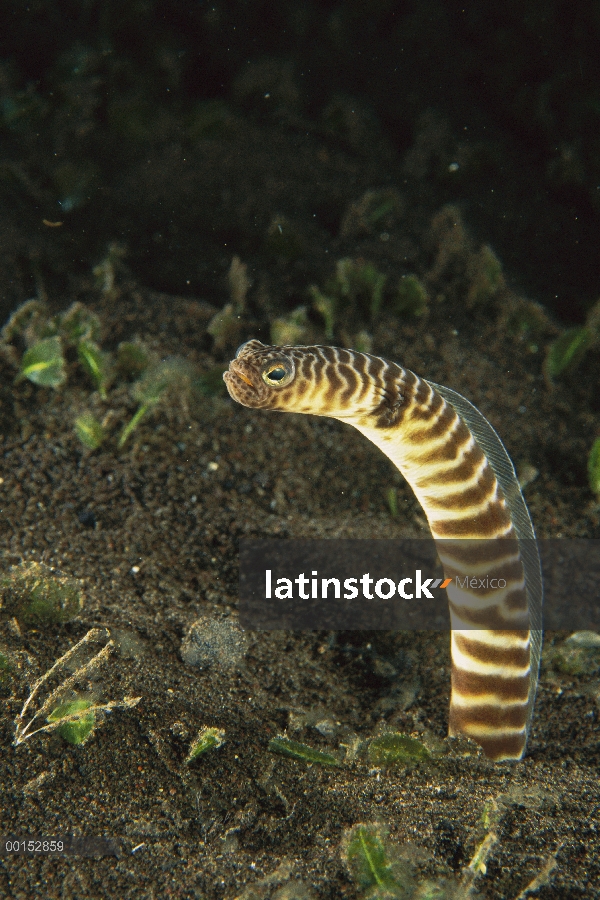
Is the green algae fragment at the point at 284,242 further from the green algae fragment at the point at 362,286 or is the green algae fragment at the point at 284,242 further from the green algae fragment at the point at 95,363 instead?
the green algae fragment at the point at 95,363

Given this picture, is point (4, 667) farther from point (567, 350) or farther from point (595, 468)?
point (567, 350)

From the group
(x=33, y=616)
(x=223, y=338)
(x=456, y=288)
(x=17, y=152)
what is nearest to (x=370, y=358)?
(x=33, y=616)

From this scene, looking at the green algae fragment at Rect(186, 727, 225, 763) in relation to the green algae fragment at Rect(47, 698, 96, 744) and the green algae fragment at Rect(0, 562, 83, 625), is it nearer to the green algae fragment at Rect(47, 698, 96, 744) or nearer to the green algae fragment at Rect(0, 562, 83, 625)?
the green algae fragment at Rect(47, 698, 96, 744)

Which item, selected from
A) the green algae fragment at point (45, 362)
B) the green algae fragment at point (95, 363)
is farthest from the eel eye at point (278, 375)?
the green algae fragment at point (45, 362)

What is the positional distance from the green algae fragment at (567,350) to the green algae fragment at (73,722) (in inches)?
170

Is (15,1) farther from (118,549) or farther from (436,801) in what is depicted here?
(436,801)

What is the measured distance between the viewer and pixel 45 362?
3.79m

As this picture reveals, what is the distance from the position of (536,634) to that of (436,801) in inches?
38.7

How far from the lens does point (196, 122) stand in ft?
20.0

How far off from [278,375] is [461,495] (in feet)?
3.31

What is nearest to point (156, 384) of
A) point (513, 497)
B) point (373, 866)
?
point (513, 497)

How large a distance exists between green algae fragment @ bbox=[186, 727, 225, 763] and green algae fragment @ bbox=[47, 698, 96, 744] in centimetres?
40

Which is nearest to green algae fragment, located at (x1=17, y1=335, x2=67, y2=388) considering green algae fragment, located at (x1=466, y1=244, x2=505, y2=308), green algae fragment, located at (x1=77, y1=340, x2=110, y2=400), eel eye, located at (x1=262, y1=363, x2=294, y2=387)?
green algae fragment, located at (x1=77, y1=340, x2=110, y2=400)

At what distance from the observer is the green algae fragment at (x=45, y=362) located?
379 cm
